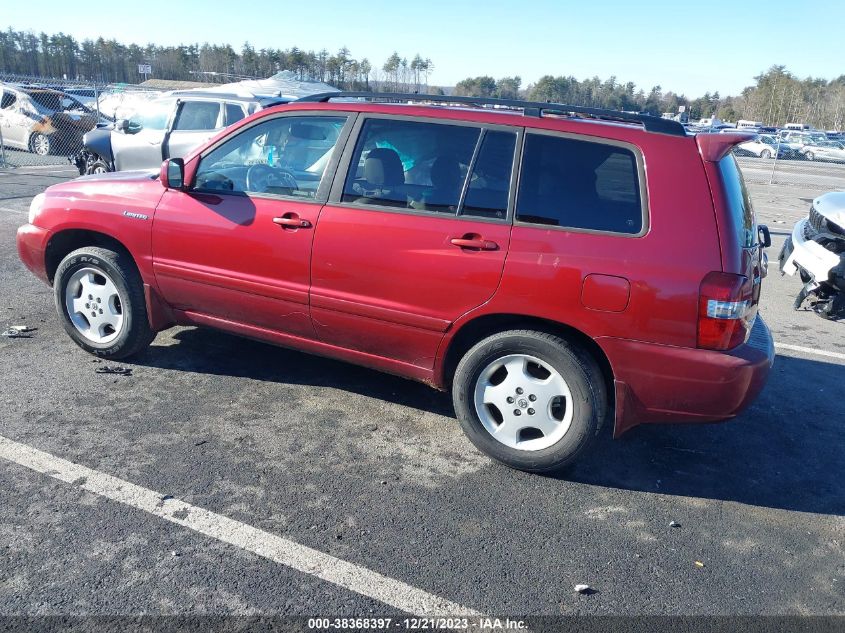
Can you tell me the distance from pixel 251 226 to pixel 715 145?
8.61ft

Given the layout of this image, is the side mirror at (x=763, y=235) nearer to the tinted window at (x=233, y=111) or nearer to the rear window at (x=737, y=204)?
the rear window at (x=737, y=204)

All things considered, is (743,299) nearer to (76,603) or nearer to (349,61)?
(76,603)

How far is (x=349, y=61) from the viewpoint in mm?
62031

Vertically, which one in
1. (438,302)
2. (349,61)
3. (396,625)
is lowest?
(396,625)

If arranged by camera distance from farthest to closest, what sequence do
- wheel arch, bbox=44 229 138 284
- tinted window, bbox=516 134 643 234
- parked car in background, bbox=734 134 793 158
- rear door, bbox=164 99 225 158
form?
parked car in background, bbox=734 134 793 158
rear door, bbox=164 99 225 158
wheel arch, bbox=44 229 138 284
tinted window, bbox=516 134 643 234

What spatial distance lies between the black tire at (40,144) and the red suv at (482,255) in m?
15.1

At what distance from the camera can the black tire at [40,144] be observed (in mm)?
17500

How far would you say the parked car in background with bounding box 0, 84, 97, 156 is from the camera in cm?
1738

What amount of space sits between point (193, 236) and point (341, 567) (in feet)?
7.92

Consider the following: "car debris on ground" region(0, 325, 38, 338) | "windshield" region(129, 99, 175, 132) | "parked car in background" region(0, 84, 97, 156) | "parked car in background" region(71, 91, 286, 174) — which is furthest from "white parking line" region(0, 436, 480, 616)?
"parked car in background" region(0, 84, 97, 156)

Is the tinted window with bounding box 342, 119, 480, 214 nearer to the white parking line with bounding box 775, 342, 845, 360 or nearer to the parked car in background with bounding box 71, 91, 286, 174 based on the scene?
the white parking line with bounding box 775, 342, 845, 360

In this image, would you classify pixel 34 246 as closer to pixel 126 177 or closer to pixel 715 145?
pixel 126 177

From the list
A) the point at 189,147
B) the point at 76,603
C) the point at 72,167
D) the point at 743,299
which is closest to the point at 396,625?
the point at 76,603

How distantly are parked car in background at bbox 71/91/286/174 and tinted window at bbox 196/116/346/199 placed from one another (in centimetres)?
632
